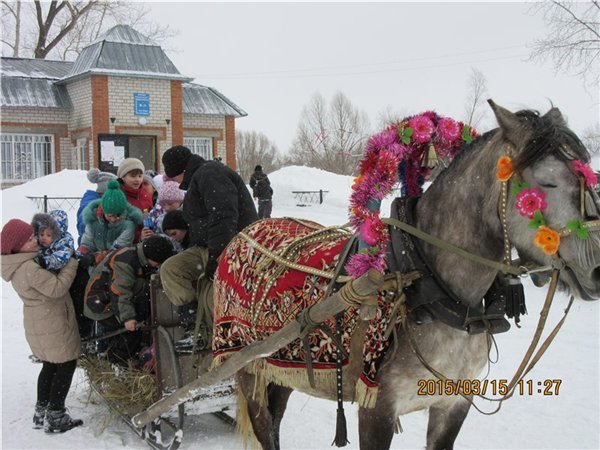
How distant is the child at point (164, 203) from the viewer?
201 inches

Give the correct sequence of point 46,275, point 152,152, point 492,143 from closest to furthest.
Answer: point 492,143 < point 46,275 < point 152,152

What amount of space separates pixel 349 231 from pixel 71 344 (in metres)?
2.64

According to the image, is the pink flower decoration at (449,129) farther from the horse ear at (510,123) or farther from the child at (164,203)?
the child at (164,203)

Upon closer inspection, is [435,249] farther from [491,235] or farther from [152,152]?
[152,152]

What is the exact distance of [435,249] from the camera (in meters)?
2.57

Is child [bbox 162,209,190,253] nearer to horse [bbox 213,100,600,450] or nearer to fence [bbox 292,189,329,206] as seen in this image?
horse [bbox 213,100,600,450]

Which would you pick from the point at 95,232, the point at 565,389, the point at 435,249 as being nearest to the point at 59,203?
the point at 95,232

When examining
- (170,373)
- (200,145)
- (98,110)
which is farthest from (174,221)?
(200,145)

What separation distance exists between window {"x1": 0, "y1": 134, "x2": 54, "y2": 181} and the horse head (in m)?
21.9

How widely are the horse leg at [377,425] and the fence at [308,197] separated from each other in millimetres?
17008

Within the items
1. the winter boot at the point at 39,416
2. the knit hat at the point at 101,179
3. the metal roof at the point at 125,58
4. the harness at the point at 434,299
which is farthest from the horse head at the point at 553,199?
the metal roof at the point at 125,58

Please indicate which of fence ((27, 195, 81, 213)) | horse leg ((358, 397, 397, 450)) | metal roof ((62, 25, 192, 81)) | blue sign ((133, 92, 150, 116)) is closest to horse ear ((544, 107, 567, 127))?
horse leg ((358, 397, 397, 450))

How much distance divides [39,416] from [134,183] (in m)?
2.23

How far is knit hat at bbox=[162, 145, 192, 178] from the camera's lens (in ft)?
14.8
